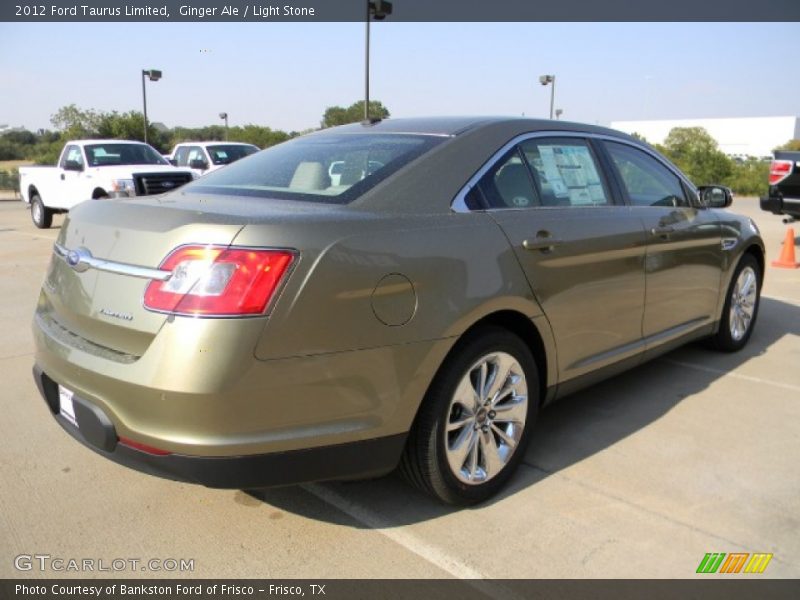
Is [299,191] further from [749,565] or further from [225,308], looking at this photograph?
[749,565]

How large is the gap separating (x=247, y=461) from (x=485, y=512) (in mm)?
1136

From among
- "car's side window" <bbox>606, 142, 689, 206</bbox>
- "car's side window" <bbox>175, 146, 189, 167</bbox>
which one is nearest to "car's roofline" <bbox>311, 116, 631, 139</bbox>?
"car's side window" <bbox>606, 142, 689, 206</bbox>

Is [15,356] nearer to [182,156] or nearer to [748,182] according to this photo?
[182,156]

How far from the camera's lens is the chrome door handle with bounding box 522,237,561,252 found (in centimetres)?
295

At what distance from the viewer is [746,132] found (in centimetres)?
10469

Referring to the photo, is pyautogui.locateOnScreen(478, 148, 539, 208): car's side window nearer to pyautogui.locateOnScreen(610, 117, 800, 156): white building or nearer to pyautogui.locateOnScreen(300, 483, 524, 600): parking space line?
pyautogui.locateOnScreen(300, 483, 524, 600): parking space line

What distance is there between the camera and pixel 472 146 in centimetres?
296

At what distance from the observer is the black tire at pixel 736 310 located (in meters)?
4.89

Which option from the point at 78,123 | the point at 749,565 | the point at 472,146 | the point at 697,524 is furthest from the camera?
the point at 78,123

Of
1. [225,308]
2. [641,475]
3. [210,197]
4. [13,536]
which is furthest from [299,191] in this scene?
[641,475]

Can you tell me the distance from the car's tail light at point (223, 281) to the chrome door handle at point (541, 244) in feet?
4.01

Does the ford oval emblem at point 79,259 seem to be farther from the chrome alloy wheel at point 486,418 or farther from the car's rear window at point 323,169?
the chrome alloy wheel at point 486,418

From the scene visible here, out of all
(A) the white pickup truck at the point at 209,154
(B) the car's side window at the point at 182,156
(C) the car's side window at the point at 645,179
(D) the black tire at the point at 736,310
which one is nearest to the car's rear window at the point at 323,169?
(C) the car's side window at the point at 645,179

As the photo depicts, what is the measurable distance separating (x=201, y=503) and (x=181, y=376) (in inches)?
38.8
